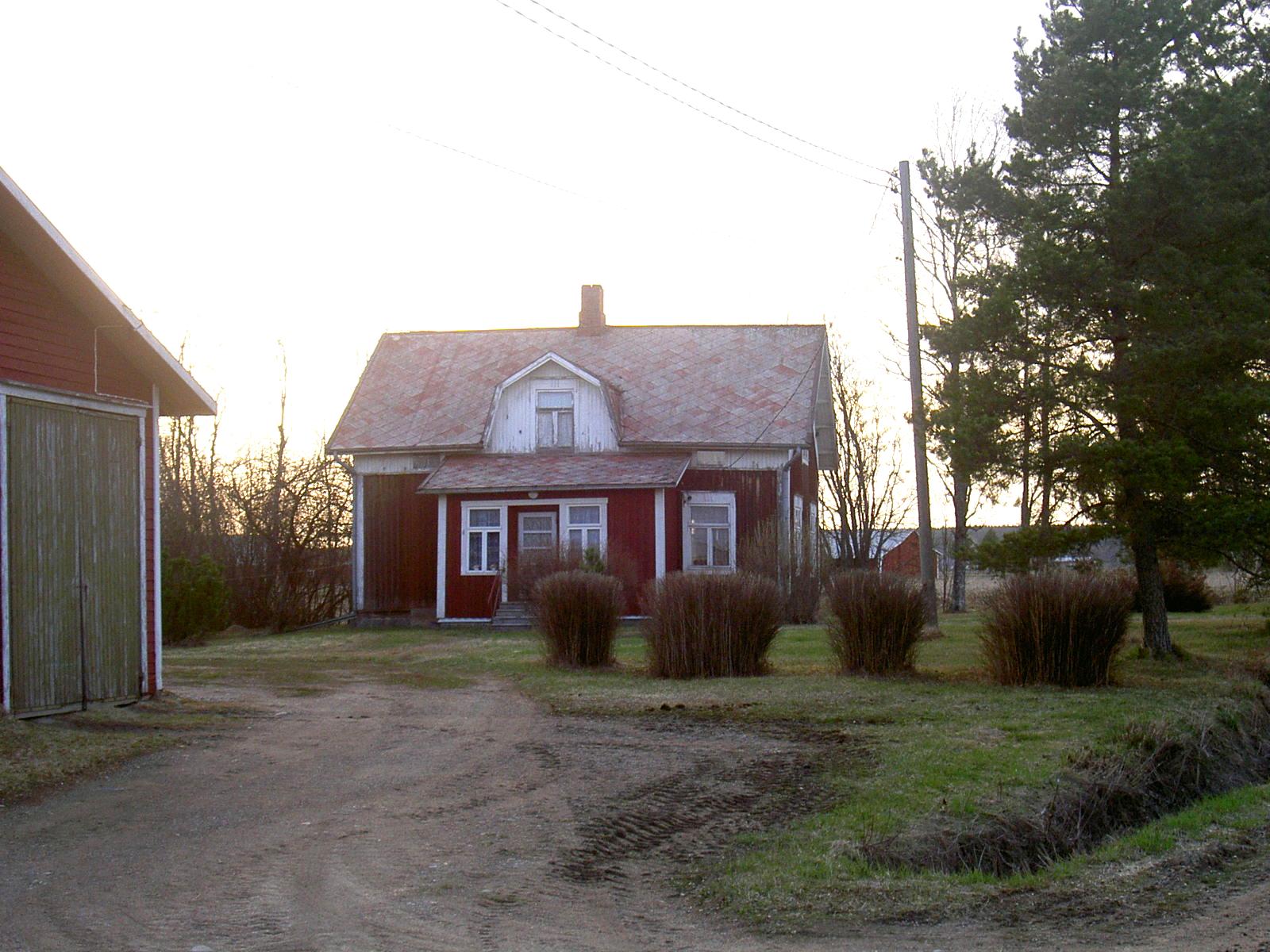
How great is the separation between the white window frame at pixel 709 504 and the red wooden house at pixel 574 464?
0.10ft

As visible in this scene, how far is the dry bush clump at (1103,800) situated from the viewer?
26.1 ft

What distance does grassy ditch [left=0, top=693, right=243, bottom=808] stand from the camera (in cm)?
963

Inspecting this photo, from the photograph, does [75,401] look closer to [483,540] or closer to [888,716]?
[888,716]

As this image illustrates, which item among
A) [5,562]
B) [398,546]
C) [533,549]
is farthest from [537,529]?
[5,562]

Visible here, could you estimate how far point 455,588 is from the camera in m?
28.7

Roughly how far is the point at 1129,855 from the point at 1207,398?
980 centimetres

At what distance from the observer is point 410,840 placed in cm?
787

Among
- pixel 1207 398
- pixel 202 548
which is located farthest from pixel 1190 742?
pixel 202 548

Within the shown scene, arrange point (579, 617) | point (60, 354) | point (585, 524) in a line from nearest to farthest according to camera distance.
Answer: point (60, 354) < point (579, 617) < point (585, 524)

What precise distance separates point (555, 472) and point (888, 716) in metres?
16.1

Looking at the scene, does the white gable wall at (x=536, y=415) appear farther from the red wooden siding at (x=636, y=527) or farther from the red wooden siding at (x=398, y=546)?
the red wooden siding at (x=398, y=546)

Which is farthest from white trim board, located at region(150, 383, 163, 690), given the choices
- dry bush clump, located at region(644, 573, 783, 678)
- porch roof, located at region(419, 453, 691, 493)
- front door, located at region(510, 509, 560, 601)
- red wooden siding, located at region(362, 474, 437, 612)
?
red wooden siding, located at region(362, 474, 437, 612)

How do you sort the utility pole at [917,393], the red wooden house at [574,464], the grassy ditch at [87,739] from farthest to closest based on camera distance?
the red wooden house at [574,464]
the utility pole at [917,393]
the grassy ditch at [87,739]

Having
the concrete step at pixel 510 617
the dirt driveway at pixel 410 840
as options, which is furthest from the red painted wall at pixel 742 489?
the dirt driveway at pixel 410 840
